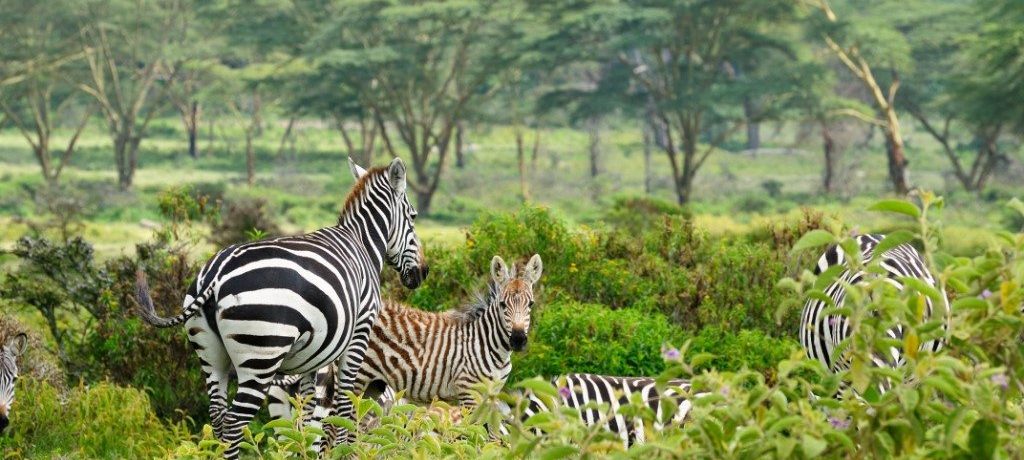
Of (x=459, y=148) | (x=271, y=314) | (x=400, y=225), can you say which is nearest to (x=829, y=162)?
(x=459, y=148)

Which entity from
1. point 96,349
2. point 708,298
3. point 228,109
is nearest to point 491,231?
point 708,298

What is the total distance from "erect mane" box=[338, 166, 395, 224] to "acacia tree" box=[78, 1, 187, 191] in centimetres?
3262

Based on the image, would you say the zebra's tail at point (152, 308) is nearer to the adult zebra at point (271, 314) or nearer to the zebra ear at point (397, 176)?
the adult zebra at point (271, 314)

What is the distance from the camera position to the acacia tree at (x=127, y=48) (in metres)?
38.4

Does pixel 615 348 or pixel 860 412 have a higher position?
pixel 860 412

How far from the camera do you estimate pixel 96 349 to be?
9.52 meters

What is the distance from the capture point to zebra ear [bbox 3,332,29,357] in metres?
7.44

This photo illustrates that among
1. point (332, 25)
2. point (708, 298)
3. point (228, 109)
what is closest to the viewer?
point (708, 298)

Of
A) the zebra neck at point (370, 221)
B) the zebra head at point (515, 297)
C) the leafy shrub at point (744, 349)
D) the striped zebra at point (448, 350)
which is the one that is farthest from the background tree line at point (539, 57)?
the zebra neck at point (370, 221)

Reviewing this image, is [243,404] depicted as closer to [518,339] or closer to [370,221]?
[370,221]

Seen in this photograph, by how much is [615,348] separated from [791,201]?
30.9 meters

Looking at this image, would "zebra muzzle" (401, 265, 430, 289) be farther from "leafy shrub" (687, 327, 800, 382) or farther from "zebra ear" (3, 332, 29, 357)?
"leafy shrub" (687, 327, 800, 382)

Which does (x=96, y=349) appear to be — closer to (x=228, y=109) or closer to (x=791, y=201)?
(x=791, y=201)

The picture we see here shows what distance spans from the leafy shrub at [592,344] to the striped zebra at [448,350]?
165cm
